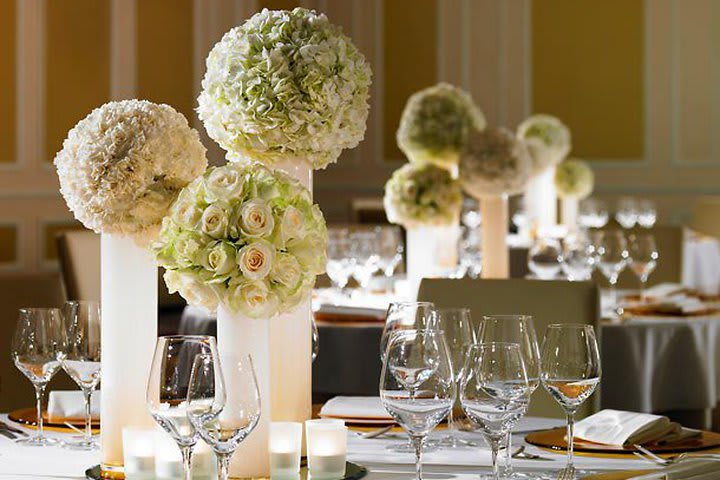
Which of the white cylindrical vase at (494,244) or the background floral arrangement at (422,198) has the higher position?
the background floral arrangement at (422,198)

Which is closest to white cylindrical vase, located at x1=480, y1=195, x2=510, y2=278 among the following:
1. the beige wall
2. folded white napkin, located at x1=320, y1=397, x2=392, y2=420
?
folded white napkin, located at x1=320, y1=397, x2=392, y2=420

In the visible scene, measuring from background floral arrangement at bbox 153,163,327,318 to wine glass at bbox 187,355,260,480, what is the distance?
16 cm

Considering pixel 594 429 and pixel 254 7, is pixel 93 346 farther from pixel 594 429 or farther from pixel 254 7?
pixel 254 7

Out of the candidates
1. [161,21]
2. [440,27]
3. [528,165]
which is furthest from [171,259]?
[440,27]

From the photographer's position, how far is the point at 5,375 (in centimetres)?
320

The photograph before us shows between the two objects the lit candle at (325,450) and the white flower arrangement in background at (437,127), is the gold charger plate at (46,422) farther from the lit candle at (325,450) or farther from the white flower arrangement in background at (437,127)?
the white flower arrangement in background at (437,127)

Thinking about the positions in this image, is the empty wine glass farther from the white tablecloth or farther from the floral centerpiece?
the floral centerpiece

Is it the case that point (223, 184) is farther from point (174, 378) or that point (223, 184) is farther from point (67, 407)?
point (67, 407)

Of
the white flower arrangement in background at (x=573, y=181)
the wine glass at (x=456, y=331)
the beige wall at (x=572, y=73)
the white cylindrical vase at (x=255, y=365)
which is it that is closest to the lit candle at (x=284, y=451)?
the white cylindrical vase at (x=255, y=365)

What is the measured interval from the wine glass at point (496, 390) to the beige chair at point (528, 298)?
128 cm

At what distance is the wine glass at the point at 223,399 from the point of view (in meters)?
1.75

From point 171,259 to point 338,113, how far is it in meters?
0.41

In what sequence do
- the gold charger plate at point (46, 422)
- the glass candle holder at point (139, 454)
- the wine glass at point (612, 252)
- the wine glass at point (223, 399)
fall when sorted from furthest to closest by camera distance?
the wine glass at point (612, 252), the gold charger plate at point (46, 422), the glass candle holder at point (139, 454), the wine glass at point (223, 399)

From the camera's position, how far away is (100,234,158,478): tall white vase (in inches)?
84.1
